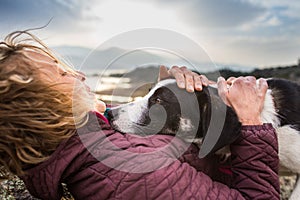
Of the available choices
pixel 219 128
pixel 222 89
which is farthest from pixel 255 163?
pixel 222 89

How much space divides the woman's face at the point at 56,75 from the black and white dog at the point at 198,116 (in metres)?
0.50

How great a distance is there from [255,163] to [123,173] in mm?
734

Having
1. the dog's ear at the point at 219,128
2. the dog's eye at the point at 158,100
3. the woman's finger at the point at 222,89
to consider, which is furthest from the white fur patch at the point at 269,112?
the dog's eye at the point at 158,100

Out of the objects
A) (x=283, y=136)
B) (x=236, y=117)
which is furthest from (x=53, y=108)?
(x=283, y=136)

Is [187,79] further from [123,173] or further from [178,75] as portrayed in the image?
[123,173]

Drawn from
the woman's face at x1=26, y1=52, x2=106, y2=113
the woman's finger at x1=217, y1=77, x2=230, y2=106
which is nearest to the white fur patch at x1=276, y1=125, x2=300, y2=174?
the woman's finger at x1=217, y1=77, x2=230, y2=106

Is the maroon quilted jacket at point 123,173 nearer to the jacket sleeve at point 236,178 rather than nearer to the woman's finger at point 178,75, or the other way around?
the jacket sleeve at point 236,178

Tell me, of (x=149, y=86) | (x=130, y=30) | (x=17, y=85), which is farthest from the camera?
(x=149, y=86)

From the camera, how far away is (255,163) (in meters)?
2.00

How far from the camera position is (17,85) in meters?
1.71

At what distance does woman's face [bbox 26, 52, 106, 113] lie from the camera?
1818 mm

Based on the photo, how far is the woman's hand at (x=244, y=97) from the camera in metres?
2.29

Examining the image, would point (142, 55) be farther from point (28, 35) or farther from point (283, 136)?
point (283, 136)

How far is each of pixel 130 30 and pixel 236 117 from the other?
0.87 meters
